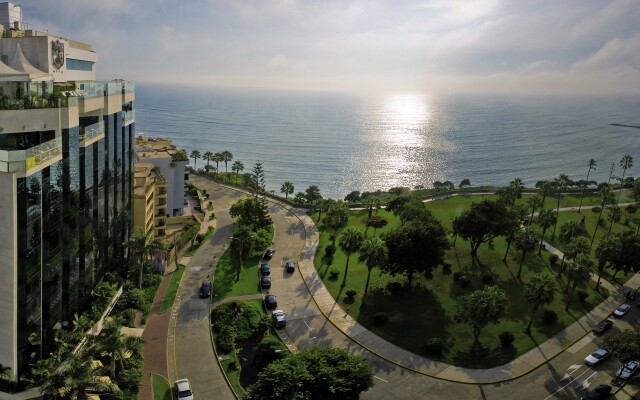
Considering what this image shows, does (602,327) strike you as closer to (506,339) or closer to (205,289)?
(506,339)

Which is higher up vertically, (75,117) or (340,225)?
(75,117)

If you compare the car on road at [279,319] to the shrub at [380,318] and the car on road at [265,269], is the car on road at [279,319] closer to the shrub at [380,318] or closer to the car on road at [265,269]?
the shrub at [380,318]

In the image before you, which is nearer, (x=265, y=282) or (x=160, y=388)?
(x=160, y=388)

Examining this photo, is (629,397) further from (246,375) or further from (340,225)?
(340,225)

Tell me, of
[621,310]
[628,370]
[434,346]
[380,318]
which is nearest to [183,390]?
[380,318]

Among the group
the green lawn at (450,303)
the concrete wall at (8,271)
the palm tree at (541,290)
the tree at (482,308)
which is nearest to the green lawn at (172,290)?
the green lawn at (450,303)

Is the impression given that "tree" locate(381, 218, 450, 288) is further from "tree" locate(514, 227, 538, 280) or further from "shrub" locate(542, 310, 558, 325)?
"shrub" locate(542, 310, 558, 325)

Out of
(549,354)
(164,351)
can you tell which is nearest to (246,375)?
(164,351)

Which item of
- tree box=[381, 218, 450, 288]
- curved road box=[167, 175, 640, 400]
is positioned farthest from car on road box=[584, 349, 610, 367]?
tree box=[381, 218, 450, 288]
